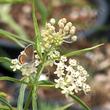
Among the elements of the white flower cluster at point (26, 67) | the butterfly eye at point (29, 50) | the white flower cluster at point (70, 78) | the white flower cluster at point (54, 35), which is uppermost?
the butterfly eye at point (29, 50)

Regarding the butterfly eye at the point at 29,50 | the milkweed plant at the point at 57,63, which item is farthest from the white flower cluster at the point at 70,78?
the butterfly eye at the point at 29,50

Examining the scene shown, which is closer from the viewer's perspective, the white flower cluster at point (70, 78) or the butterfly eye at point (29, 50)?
Answer: the white flower cluster at point (70, 78)

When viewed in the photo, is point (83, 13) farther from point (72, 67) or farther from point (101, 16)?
point (72, 67)

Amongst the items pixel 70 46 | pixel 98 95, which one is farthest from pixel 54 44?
pixel 70 46

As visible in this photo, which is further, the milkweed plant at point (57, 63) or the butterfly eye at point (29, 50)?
the butterfly eye at point (29, 50)

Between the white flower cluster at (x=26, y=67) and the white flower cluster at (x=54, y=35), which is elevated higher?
the white flower cluster at (x=54, y=35)

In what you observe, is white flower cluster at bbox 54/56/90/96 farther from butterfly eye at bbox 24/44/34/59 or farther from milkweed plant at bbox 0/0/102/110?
butterfly eye at bbox 24/44/34/59

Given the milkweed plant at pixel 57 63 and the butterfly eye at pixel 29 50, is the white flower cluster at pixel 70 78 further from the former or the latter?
the butterfly eye at pixel 29 50

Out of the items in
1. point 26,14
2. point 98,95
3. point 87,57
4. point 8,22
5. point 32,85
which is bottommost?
point 32,85

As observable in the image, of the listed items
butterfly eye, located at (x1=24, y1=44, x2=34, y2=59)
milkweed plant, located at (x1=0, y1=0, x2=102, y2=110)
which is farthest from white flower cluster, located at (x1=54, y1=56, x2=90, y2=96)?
butterfly eye, located at (x1=24, y1=44, x2=34, y2=59)
